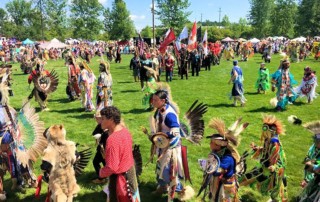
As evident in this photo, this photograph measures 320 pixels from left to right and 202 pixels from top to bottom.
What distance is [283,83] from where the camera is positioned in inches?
408

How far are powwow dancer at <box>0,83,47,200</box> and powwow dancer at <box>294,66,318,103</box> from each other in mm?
10055

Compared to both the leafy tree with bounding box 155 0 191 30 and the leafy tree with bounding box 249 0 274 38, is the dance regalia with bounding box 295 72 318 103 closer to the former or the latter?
the leafy tree with bounding box 155 0 191 30

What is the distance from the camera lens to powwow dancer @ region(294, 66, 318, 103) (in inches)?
470

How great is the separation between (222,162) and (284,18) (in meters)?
70.1

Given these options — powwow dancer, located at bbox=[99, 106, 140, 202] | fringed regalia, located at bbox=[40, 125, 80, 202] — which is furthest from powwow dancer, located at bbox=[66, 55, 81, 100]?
powwow dancer, located at bbox=[99, 106, 140, 202]

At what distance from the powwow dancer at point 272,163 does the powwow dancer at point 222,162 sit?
897 millimetres

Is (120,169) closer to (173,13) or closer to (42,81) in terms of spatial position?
(42,81)

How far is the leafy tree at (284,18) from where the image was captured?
66.6 meters

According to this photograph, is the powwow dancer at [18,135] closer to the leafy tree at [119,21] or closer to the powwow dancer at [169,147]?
the powwow dancer at [169,147]

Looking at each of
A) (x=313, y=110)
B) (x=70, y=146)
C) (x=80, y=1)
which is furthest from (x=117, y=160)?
(x=80, y=1)

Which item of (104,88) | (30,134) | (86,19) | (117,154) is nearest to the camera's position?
(117,154)

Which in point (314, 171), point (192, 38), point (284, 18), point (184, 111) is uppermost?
point (284, 18)

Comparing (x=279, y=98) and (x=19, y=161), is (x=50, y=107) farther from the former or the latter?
(x=279, y=98)

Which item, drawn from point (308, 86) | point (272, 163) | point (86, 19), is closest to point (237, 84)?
point (308, 86)
